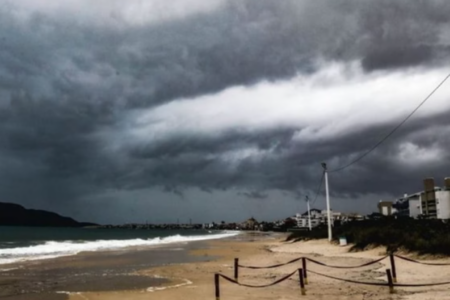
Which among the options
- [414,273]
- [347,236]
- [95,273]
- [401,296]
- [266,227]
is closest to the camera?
[401,296]

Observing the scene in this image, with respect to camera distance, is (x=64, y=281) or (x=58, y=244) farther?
(x=58, y=244)

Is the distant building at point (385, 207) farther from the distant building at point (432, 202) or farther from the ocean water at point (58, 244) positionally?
the ocean water at point (58, 244)

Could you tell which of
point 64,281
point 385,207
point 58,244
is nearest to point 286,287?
point 64,281

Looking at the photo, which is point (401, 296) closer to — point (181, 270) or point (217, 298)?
point (217, 298)

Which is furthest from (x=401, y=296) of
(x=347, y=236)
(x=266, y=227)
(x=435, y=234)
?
(x=266, y=227)

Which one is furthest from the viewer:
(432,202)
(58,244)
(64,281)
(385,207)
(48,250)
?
(385,207)

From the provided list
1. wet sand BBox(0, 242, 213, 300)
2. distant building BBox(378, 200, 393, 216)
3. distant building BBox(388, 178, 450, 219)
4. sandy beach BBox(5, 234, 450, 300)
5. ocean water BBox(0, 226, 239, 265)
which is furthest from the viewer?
distant building BBox(378, 200, 393, 216)

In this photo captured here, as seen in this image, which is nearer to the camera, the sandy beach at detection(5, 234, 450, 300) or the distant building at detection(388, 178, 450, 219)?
the sandy beach at detection(5, 234, 450, 300)

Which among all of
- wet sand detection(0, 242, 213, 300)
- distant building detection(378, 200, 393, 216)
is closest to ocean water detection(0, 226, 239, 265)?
wet sand detection(0, 242, 213, 300)

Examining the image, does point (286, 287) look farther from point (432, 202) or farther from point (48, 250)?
point (432, 202)

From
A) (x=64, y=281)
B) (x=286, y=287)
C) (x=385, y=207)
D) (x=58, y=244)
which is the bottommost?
(x=58, y=244)

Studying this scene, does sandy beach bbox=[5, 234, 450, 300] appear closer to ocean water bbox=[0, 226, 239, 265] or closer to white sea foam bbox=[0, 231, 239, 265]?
ocean water bbox=[0, 226, 239, 265]

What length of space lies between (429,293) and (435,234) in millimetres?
12474

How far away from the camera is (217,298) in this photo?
44.5ft
